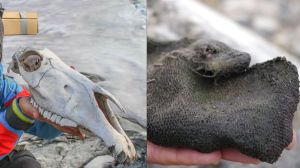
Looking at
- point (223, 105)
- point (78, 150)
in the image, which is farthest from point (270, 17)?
point (78, 150)

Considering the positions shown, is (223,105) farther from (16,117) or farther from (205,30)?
(205,30)

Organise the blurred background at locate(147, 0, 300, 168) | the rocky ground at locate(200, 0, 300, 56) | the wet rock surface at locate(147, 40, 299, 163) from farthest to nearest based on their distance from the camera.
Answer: the rocky ground at locate(200, 0, 300, 56) < the blurred background at locate(147, 0, 300, 168) < the wet rock surface at locate(147, 40, 299, 163)

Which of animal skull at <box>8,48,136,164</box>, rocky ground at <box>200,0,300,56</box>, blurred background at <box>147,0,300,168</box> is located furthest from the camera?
rocky ground at <box>200,0,300,56</box>

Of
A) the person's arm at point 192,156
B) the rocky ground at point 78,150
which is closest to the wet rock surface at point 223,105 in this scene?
the person's arm at point 192,156

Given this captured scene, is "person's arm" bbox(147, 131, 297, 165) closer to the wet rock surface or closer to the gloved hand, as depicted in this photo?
the wet rock surface

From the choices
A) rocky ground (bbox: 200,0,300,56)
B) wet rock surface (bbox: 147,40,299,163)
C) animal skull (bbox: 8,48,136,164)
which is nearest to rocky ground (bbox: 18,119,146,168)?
animal skull (bbox: 8,48,136,164)

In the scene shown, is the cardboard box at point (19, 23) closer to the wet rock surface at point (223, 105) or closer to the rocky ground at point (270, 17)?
the wet rock surface at point (223, 105)

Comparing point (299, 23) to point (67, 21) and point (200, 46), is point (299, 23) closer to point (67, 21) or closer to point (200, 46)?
point (200, 46)
